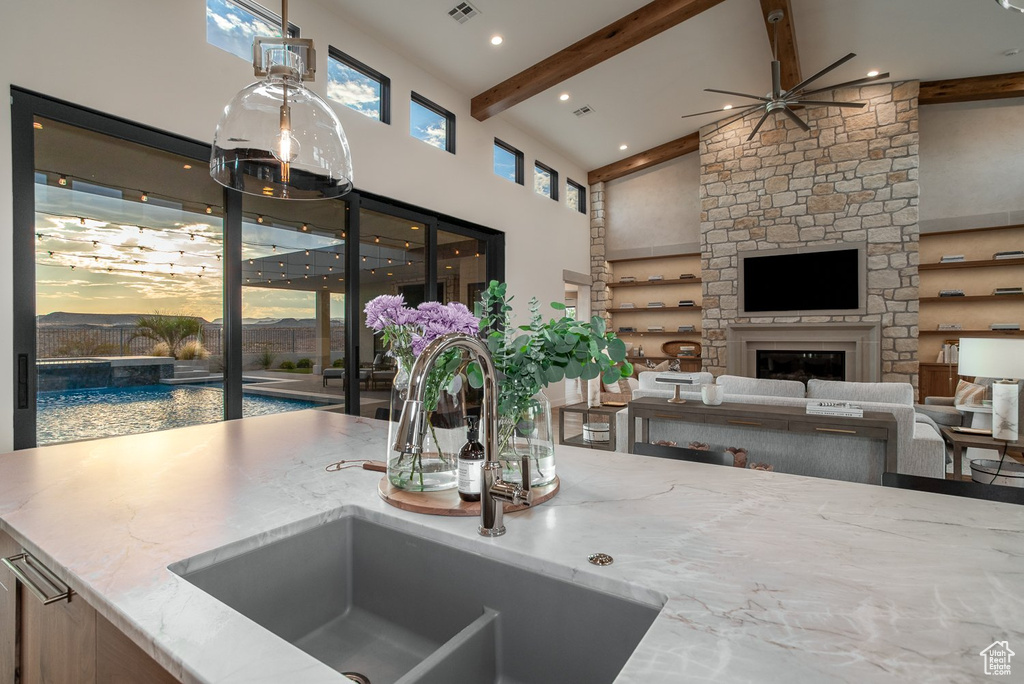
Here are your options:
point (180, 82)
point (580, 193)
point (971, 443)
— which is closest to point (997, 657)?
point (971, 443)

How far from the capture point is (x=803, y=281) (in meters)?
6.57

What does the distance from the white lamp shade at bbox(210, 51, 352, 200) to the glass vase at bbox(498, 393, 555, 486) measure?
2.94 feet

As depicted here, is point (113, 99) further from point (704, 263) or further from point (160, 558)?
point (704, 263)

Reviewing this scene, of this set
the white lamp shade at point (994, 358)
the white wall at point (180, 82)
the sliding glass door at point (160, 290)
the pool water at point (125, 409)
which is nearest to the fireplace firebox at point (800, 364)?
the white lamp shade at point (994, 358)

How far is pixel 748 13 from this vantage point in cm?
483

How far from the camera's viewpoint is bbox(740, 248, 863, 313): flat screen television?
6.33 meters

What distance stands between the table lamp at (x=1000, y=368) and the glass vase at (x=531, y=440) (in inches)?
114

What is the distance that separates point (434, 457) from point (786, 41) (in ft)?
19.3

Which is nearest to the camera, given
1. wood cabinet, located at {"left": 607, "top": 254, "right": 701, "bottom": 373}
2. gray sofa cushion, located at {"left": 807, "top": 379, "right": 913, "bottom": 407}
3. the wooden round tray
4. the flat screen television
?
the wooden round tray

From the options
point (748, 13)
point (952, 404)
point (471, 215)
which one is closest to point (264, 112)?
point (471, 215)

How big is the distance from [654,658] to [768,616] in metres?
0.19

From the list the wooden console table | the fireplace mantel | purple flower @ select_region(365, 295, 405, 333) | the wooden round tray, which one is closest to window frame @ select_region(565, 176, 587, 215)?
the fireplace mantel

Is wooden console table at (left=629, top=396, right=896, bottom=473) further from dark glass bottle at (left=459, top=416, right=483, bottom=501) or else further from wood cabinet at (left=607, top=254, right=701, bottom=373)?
wood cabinet at (left=607, top=254, right=701, bottom=373)

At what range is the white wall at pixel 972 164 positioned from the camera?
19.5ft
